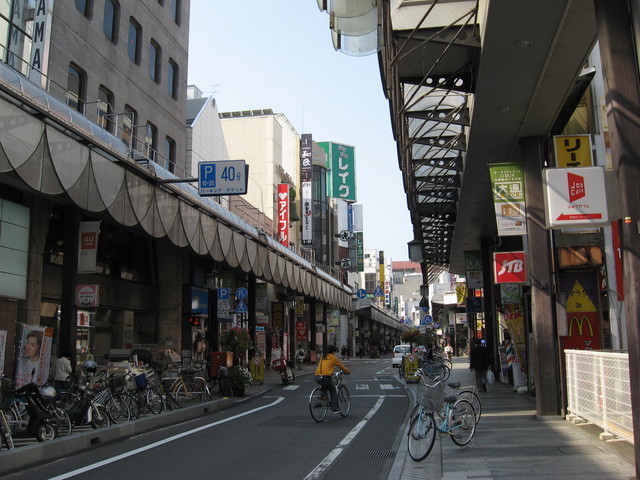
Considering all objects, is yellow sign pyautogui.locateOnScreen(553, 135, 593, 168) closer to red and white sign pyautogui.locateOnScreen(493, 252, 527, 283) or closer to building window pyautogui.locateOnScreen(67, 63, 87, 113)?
red and white sign pyautogui.locateOnScreen(493, 252, 527, 283)

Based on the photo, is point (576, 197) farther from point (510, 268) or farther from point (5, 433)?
point (5, 433)

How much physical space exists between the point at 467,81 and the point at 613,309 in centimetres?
607

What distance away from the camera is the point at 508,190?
549 inches

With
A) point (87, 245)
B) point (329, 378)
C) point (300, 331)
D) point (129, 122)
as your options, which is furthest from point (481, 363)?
point (300, 331)

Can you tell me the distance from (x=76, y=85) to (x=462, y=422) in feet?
56.2

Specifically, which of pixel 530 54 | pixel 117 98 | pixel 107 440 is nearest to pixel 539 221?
pixel 530 54

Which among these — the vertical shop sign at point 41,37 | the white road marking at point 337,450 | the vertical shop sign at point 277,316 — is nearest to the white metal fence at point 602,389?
the white road marking at point 337,450

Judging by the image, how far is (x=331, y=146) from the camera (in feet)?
306

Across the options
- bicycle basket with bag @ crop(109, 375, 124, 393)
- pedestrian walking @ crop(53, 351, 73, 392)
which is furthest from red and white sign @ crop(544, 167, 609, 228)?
pedestrian walking @ crop(53, 351, 73, 392)

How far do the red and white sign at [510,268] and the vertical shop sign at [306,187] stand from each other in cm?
4641

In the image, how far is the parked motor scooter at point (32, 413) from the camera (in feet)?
34.6

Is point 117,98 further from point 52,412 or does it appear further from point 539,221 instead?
point 539,221

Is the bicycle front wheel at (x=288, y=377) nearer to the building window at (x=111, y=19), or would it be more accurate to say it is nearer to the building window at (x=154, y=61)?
the building window at (x=154, y=61)

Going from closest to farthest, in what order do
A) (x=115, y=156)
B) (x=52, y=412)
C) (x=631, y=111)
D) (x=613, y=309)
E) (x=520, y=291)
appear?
(x=631, y=111)
(x=52, y=412)
(x=613, y=309)
(x=115, y=156)
(x=520, y=291)
